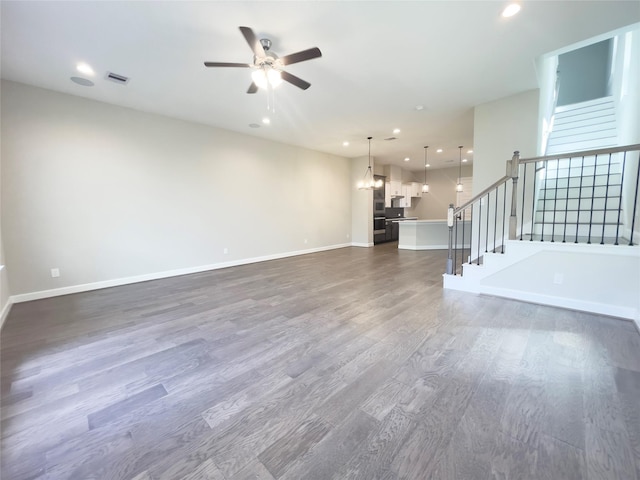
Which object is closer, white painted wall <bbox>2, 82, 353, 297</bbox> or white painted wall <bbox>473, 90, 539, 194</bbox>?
white painted wall <bbox>2, 82, 353, 297</bbox>

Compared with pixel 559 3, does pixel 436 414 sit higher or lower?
lower

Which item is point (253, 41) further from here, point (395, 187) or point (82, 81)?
point (395, 187)

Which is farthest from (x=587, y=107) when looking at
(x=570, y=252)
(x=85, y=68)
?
(x=85, y=68)

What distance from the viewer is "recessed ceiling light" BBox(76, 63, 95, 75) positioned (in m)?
3.18

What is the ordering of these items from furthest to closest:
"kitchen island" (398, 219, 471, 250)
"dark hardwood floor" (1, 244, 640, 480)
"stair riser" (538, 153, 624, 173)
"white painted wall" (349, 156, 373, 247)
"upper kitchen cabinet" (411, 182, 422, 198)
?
"upper kitchen cabinet" (411, 182, 422, 198) < "white painted wall" (349, 156, 373, 247) < "kitchen island" (398, 219, 471, 250) < "stair riser" (538, 153, 624, 173) < "dark hardwood floor" (1, 244, 640, 480)

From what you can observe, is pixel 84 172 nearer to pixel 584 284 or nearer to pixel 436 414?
pixel 436 414

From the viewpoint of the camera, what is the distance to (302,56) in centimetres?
247

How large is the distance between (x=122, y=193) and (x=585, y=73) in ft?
36.7

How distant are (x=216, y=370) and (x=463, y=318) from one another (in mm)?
2497

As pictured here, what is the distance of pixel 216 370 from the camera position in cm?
201

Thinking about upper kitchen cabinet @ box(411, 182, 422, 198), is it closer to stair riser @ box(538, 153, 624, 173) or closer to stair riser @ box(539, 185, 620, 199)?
stair riser @ box(538, 153, 624, 173)

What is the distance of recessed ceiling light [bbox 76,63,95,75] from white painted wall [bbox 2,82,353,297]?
95 cm

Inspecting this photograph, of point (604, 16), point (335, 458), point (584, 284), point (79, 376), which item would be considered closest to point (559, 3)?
point (604, 16)

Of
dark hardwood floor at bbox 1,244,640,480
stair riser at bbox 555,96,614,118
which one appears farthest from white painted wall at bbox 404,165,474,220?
dark hardwood floor at bbox 1,244,640,480
